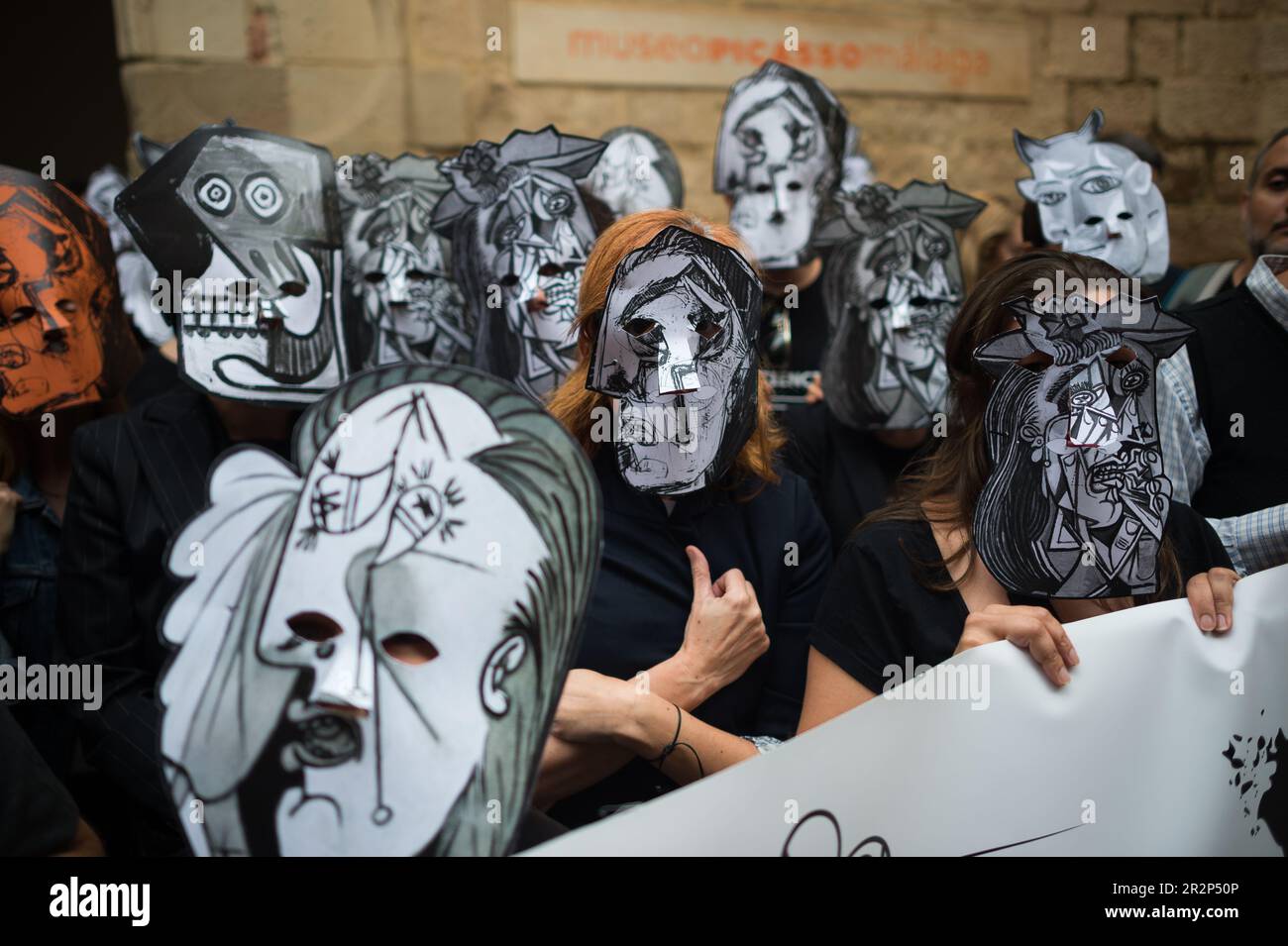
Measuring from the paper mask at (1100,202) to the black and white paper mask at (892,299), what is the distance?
0.70ft

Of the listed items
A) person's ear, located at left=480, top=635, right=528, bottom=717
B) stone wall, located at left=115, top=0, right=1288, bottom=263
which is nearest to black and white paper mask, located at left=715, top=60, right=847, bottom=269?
person's ear, located at left=480, top=635, right=528, bottom=717

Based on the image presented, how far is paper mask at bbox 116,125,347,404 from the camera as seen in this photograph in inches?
95.8

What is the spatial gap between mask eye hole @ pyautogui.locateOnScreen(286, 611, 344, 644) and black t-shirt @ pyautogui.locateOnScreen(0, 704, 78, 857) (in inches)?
21.7

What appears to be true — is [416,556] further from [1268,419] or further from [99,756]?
[1268,419]

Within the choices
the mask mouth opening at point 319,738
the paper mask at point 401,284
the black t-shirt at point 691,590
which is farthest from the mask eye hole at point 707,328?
the paper mask at point 401,284

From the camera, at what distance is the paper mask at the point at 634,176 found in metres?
4.05

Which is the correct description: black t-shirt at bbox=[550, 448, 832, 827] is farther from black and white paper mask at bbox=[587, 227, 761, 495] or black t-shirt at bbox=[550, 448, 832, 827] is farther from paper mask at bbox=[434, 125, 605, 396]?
paper mask at bbox=[434, 125, 605, 396]

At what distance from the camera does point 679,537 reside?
2.09 metres

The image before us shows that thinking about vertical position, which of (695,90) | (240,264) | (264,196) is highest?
(695,90)

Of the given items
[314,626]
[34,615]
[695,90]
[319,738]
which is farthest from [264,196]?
[695,90]

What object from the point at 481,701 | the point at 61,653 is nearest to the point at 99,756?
the point at 61,653

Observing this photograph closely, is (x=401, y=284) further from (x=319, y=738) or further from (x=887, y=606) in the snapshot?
(x=319, y=738)

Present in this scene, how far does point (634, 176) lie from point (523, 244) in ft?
4.23

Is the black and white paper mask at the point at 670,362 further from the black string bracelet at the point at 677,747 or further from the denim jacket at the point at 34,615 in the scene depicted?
the denim jacket at the point at 34,615
